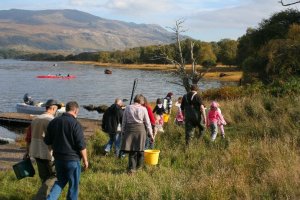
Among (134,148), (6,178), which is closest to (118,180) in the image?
(134,148)

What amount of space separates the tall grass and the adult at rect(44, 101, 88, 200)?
3.21ft

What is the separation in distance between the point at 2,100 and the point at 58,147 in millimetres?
41678

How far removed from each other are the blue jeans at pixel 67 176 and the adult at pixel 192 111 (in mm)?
5423

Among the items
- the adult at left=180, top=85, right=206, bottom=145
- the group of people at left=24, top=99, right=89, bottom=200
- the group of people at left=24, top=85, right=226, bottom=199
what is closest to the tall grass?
the adult at left=180, top=85, right=206, bottom=145

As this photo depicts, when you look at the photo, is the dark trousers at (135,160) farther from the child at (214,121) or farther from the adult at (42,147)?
the child at (214,121)

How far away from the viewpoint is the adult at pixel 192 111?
12188mm

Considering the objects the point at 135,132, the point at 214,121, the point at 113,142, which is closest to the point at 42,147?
the point at 135,132

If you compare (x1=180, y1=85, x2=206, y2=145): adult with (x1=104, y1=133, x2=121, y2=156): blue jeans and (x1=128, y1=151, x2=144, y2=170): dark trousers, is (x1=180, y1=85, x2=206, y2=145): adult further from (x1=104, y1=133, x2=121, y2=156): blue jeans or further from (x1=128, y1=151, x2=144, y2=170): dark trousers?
(x1=128, y1=151, x2=144, y2=170): dark trousers

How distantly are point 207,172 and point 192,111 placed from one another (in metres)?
3.36

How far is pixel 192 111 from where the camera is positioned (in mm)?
12320

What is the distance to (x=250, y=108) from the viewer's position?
17.5 metres

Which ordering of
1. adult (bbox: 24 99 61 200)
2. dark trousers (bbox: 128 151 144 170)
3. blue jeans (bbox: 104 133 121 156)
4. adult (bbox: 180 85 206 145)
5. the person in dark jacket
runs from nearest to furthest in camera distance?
adult (bbox: 24 99 61 200) < dark trousers (bbox: 128 151 144 170) < adult (bbox: 180 85 206 145) < blue jeans (bbox: 104 133 121 156) < the person in dark jacket

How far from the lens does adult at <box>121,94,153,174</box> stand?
998 cm

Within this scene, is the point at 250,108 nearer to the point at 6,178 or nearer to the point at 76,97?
the point at 6,178
